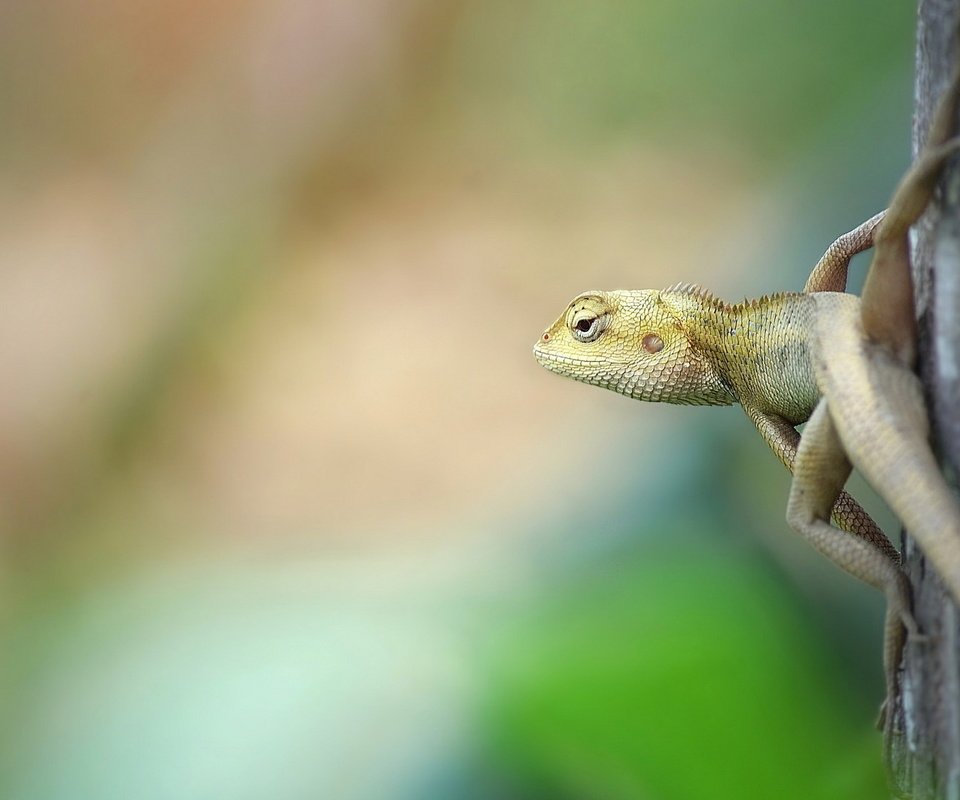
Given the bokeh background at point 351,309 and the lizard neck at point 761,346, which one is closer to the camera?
the lizard neck at point 761,346

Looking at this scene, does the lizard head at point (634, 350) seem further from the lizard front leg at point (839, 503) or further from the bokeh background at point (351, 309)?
the bokeh background at point (351, 309)

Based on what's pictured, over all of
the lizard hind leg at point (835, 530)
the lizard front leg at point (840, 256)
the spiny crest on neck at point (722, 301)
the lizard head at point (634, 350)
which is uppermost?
the lizard front leg at point (840, 256)

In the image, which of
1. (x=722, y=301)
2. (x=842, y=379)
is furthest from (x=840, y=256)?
(x=842, y=379)

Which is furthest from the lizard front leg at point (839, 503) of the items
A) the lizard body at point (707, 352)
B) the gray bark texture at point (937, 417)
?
the gray bark texture at point (937, 417)

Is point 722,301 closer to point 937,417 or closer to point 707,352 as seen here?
point 707,352

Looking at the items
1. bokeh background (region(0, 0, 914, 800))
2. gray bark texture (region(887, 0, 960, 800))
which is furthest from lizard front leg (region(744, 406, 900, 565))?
bokeh background (region(0, 0, 914, 800))

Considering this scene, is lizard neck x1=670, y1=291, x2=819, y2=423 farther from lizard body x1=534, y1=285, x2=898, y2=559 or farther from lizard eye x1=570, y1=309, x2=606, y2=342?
lizard eye x1=570, y1=309, x2=606, y2=342
